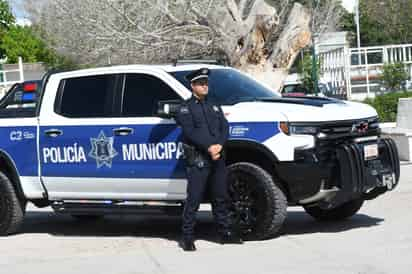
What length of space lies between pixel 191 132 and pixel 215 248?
1.26 m

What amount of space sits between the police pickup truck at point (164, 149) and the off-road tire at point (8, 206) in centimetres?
1

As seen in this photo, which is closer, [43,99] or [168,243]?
[168,243]

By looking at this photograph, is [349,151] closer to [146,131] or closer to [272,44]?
[146,131]

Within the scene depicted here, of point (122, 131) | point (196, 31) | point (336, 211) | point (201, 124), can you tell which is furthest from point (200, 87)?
point (196, 31)

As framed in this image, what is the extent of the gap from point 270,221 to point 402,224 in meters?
1.73

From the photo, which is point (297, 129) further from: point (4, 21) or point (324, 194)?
point (4, 21)

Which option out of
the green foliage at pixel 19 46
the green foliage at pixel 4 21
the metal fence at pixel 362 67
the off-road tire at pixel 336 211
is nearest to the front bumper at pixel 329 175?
the off-road tire at pixel 336 211

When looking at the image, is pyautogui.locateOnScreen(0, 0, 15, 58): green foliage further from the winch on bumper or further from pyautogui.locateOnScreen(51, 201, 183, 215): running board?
the winch on bumper

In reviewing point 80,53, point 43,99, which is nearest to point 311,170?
point 43,99

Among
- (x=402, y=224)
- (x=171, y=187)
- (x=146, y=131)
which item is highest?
(x=146, y=131)

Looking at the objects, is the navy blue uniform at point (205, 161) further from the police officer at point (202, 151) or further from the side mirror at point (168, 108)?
the side mirror at point (168, 108)

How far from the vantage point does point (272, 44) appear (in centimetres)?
2702

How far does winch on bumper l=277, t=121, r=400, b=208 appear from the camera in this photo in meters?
8.68

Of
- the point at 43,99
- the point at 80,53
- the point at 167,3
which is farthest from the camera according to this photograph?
the point at 80,53
